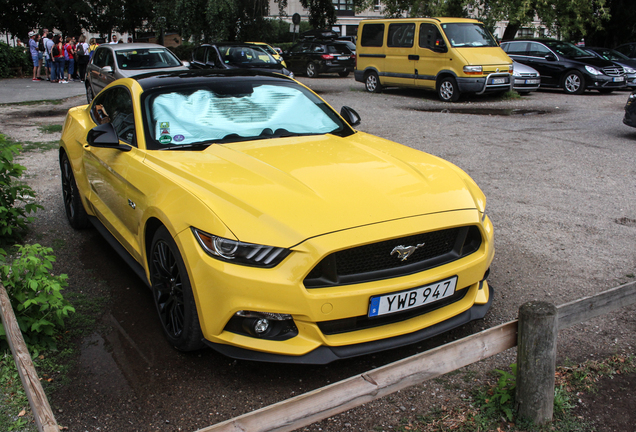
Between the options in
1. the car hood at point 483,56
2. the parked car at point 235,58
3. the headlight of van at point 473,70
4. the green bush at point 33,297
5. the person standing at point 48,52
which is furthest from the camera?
the person standing at point 48,52

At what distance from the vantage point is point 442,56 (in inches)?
Answer: 578

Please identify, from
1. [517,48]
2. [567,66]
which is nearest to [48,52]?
[517,48]

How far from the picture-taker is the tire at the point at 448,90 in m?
14.8

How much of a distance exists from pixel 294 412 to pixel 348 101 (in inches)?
550

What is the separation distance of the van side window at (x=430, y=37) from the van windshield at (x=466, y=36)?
210 millimetres

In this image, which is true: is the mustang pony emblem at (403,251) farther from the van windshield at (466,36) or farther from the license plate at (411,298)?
the van windshield at (466,36)

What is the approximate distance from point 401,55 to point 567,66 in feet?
17.0

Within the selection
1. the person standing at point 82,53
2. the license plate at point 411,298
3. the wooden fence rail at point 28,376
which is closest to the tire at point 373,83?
the person standing at point 82,53

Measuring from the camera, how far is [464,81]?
14.4m

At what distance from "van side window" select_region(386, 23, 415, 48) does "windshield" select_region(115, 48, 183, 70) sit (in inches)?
243

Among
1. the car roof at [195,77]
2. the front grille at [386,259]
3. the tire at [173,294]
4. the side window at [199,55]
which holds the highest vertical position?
the car roof at [195,77]

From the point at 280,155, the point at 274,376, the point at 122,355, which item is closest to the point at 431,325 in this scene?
the point at 274,376

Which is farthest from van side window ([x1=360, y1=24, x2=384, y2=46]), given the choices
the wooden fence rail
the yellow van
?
the wooden fence rail

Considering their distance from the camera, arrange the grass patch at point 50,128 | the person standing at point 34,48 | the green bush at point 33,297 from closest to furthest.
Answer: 1. the green bush at point 33,297
2. the grass patch at point 50,128
3. the person standing at point 34,48
